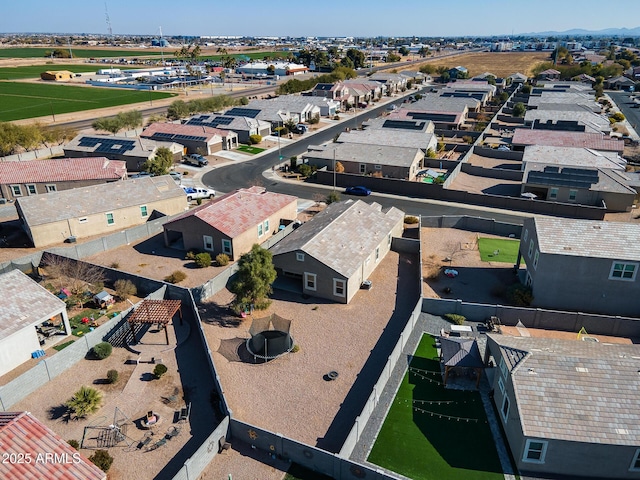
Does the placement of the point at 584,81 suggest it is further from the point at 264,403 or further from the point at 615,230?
the point at 264,403

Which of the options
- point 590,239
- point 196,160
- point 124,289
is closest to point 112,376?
point 124,289

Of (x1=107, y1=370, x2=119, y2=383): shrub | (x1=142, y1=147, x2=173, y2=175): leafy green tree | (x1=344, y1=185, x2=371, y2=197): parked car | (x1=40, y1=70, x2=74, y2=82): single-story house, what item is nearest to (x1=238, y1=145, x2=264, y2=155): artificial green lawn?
(x1=142, y1=147, x2=173, y2=175): leafy green tree

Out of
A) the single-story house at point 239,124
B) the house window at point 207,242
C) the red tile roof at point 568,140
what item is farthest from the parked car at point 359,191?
the red tile roof at point 568,140

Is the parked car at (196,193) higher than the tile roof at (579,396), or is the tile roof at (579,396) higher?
the tile roof at (579,396)

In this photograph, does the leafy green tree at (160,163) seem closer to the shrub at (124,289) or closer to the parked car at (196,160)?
the parked car at (196,160)

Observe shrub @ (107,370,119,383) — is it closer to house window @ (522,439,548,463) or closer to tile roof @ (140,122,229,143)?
house window @ (522,439,548,463)

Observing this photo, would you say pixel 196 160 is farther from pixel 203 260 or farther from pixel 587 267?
pixel 587 267
